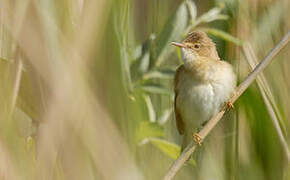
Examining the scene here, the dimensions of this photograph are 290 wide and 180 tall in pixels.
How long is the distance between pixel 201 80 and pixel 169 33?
0.41 meters

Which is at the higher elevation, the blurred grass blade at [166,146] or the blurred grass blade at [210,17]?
the blurred grass blade at [210,17]

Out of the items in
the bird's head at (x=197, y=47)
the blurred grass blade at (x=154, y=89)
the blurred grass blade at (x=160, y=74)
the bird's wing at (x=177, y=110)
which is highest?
the bird's head at (x=197, y=47)

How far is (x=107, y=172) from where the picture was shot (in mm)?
1226

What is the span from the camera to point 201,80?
2162 millimetres

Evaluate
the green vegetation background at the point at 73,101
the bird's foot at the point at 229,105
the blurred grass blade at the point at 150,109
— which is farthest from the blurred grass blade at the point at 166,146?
the bird's foot at the point at 229,105

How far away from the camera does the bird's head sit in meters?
2.06

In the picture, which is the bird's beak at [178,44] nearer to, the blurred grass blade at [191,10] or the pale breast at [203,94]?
the blurred grass blade at [191,10]

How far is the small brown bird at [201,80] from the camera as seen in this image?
6.90 ft

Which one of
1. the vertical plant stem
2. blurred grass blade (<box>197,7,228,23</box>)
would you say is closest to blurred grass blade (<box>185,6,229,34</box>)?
blurred grass blade (<box>197,7,228,23</box>)

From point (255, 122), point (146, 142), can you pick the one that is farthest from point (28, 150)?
point (255, 122)

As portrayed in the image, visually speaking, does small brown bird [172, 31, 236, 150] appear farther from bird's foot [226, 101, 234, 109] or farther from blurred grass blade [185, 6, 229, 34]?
blurred grass blade [185, 6, 229, 34]

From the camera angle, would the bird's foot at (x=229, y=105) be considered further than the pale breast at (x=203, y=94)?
No

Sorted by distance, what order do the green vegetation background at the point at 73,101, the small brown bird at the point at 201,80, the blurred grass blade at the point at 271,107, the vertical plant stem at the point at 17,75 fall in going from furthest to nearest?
the small brown bird at the point at 201,80, the blurred grass blade at the point at 271,107, the vertical plant stem at the point at 17,75, the green vegetation background at the point at 73,101

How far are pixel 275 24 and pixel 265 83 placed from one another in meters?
0.27
